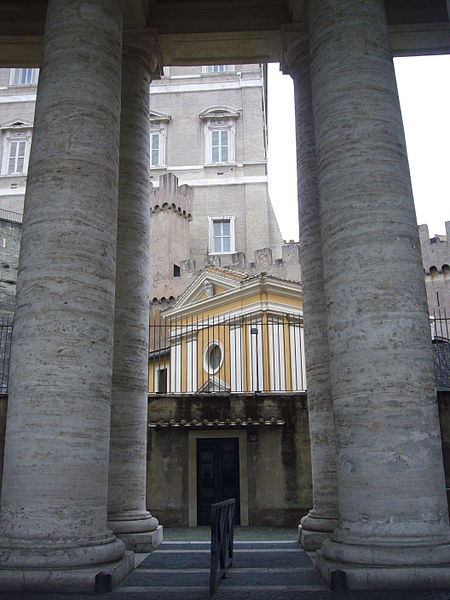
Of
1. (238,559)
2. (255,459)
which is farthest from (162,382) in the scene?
(238,559)

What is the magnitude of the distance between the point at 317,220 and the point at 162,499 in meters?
7.43

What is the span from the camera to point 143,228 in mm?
10633

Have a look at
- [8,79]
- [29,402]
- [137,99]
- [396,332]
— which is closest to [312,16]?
[137,99]

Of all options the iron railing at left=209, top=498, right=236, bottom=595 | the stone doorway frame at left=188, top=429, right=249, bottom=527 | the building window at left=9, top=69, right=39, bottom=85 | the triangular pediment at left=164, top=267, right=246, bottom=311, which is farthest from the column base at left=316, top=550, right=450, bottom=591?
the building window at left=9, top=69, right=39, bottom=85

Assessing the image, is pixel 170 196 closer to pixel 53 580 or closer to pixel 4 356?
pixel 4 356

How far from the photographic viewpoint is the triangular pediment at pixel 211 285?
26922mm

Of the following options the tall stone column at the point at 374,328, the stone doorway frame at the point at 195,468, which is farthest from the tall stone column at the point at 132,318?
the stone doorway frame at the point at 195,468

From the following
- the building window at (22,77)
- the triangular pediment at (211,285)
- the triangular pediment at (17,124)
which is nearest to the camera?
the triangular pediment at (211,285)

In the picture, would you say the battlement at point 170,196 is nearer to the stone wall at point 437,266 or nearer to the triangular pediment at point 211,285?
the triangular pediment at point 211,285

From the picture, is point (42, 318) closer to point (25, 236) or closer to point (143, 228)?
point (25, 236)

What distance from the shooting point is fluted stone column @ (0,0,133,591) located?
246 inches

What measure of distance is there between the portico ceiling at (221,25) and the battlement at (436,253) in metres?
30.8

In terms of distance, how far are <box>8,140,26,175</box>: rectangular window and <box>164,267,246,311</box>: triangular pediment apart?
23287 millimetres

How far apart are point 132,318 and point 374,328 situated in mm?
4432
